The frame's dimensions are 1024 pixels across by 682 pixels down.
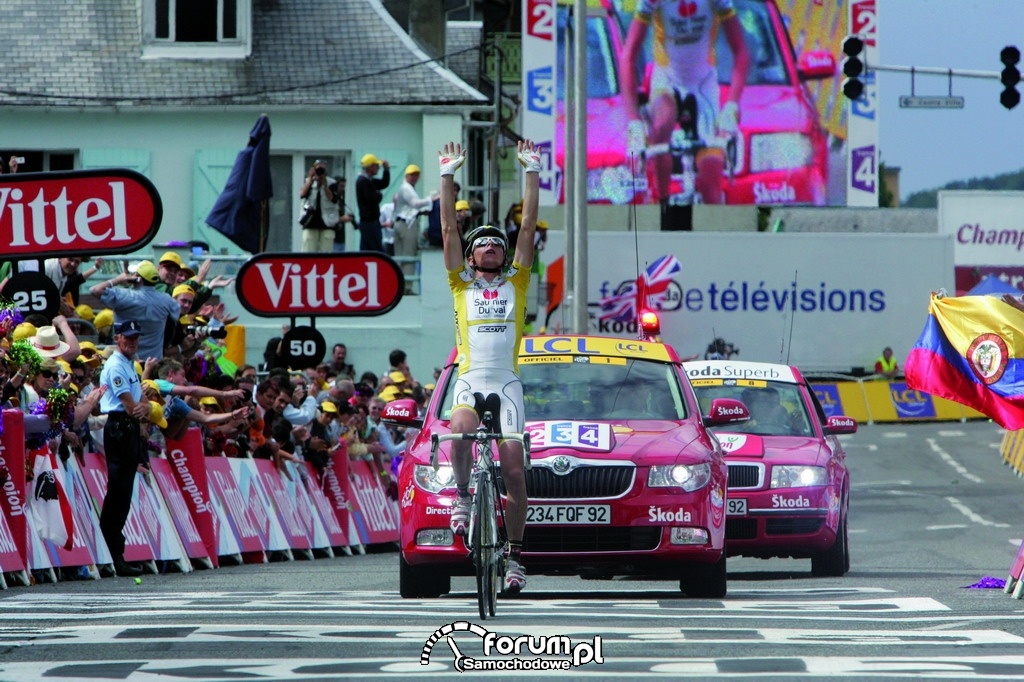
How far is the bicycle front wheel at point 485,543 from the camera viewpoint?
10.7 meters

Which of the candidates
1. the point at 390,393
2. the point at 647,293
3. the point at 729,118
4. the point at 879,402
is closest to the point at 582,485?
the point at 390,393

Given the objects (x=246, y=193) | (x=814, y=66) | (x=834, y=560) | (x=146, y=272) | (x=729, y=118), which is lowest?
(x=834, y=560)

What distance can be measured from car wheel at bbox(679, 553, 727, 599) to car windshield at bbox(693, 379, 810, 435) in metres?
4.73

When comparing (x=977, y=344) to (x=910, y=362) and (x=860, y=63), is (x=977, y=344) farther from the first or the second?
(x=860, y=63)

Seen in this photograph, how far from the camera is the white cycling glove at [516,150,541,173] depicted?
11969 millimetres

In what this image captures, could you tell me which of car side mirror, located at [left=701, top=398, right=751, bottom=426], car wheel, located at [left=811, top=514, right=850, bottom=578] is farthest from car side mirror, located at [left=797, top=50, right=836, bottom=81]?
car side mirror, located at [left=701, top=398, right=751, bottom=426]

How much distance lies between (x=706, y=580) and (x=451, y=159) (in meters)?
3.23

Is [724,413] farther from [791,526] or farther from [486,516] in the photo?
[486,516]

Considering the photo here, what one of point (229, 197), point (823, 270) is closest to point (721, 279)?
point (823, 270)

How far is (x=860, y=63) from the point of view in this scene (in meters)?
30.0

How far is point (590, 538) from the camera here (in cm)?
1292

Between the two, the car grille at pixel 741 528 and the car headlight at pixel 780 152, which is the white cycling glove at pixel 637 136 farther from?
the car grille at pixel 741 528

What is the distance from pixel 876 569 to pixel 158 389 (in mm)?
6260

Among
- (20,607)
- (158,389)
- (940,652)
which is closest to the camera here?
(940,652)
